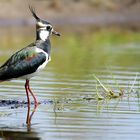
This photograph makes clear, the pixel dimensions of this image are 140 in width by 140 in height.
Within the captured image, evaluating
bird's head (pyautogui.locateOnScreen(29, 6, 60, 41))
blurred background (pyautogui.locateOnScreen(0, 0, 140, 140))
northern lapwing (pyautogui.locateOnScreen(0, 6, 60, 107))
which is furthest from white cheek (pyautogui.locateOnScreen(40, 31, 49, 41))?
blurred background (pyautogui.locateOnScreen(0, 0, 140, 140))

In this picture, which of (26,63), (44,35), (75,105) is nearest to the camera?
(75,105)

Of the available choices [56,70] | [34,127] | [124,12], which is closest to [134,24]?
[124,12]

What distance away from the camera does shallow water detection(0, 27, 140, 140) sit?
34.9ft

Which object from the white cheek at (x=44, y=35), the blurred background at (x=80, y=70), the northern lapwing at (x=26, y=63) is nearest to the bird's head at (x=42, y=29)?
the white cheek at (x=44, y=35)

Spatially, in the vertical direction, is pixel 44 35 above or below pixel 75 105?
above

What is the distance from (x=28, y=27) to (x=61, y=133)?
81.7ft

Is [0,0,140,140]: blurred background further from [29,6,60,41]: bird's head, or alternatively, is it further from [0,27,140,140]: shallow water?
[29,6,60,41]: bird's head

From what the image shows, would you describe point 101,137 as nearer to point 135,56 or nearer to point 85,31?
point 135,56

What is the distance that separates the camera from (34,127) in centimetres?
1103

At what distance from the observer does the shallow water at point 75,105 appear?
10633 mm

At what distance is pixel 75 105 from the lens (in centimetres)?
1288

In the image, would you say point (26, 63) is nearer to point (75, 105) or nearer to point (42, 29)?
point (42, 29)

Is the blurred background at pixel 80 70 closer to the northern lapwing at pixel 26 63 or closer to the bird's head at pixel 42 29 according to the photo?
the northern lapwing at pixel 26 63

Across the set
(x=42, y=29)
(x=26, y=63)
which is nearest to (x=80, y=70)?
(x=42, y=29)
